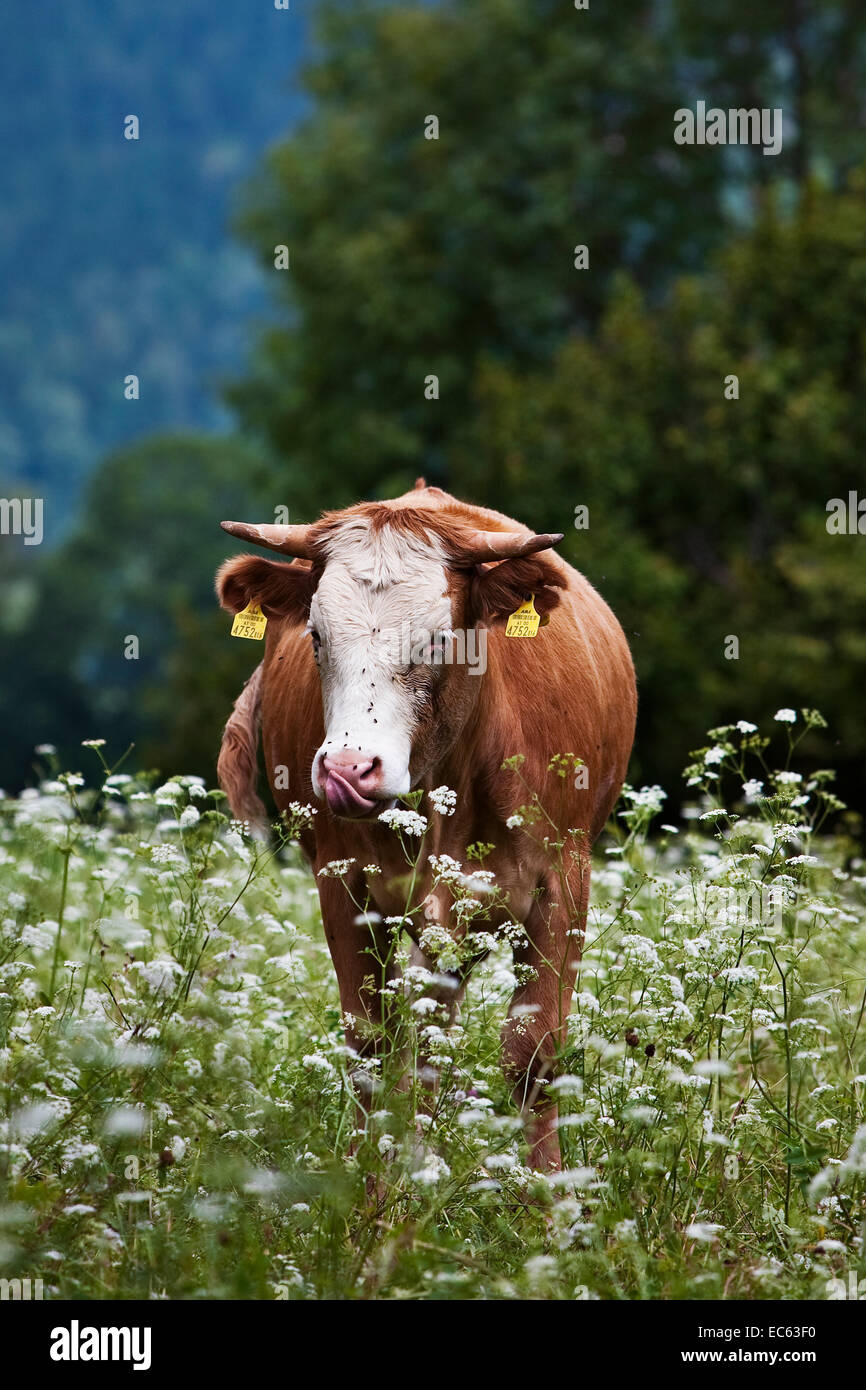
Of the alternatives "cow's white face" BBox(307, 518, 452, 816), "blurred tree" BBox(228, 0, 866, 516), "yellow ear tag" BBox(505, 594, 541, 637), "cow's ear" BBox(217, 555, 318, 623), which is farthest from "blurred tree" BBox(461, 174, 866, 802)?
"cow's white face" BBox(307, 518, 452, 816)

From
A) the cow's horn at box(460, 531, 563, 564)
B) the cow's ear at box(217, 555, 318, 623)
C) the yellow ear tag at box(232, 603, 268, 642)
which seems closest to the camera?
the cow's horn at box(460, 531, 563, 564)

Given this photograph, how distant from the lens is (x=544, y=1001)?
5672mm

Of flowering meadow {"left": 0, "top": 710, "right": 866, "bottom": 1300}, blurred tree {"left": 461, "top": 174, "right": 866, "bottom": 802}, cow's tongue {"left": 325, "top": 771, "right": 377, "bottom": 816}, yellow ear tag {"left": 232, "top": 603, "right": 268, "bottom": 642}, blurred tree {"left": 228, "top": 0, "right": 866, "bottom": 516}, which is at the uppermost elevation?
blurred tree {"left": 228, "top": 0, "right": 866, "bottom": 516}

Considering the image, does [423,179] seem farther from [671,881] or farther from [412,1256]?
[412,1256]

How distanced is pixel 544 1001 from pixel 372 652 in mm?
1452

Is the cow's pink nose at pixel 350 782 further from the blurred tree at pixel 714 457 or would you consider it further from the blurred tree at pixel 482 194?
the blurred tree at pixel 482 194

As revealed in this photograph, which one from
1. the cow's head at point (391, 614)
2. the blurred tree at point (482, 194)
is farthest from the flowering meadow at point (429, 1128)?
the blurred tree at point (482, 194)

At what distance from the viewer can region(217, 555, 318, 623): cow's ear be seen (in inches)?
227

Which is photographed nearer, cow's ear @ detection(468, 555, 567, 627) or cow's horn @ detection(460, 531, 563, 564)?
cow's horn @ detection(460, 531, 563, 564)

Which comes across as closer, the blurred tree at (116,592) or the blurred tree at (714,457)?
the blurred tree at (714,457)

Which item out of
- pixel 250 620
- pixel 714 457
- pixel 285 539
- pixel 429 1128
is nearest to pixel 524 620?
pixel 285 539

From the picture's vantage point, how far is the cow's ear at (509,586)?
5516 millimetres

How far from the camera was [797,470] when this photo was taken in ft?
78.4

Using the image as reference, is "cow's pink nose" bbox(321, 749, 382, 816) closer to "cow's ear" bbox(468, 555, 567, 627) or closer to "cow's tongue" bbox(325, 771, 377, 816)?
"cow's tongue" bbox(325, 771, 377, 816)
